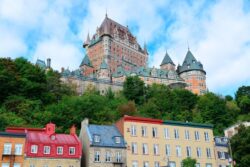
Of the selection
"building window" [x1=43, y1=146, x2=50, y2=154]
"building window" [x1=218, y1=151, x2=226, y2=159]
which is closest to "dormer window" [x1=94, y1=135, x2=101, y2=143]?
"building window" [x1=43, y1=146, x2=50, y2=154]

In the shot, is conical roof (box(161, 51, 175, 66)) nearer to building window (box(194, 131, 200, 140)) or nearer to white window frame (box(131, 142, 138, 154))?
building window (box(194, 131, 200, 140))

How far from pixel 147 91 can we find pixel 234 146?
52.4m

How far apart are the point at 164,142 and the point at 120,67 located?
315 ft

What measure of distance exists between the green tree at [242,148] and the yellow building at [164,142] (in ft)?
14.9

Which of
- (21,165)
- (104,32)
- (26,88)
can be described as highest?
(104,32)

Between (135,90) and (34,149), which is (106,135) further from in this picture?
(135,90)

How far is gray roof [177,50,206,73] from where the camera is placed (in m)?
145

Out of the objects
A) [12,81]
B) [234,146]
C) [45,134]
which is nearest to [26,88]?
[12,81]

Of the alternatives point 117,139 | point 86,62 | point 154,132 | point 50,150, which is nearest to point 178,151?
point 154,132

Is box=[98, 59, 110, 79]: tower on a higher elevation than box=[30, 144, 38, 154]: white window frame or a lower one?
higher

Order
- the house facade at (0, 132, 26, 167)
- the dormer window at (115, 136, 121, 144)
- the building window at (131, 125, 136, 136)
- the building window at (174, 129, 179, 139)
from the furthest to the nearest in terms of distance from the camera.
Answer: the building window at (174, 129, 179, 139), the building window at (131, 125, 136, 136), the dormer window at (115, 136, 121, 144), the house facade at (0, 132, 26, 167)

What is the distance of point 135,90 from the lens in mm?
104375

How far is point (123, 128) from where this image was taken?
4819 cm

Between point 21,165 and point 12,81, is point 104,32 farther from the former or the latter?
point 21,165
